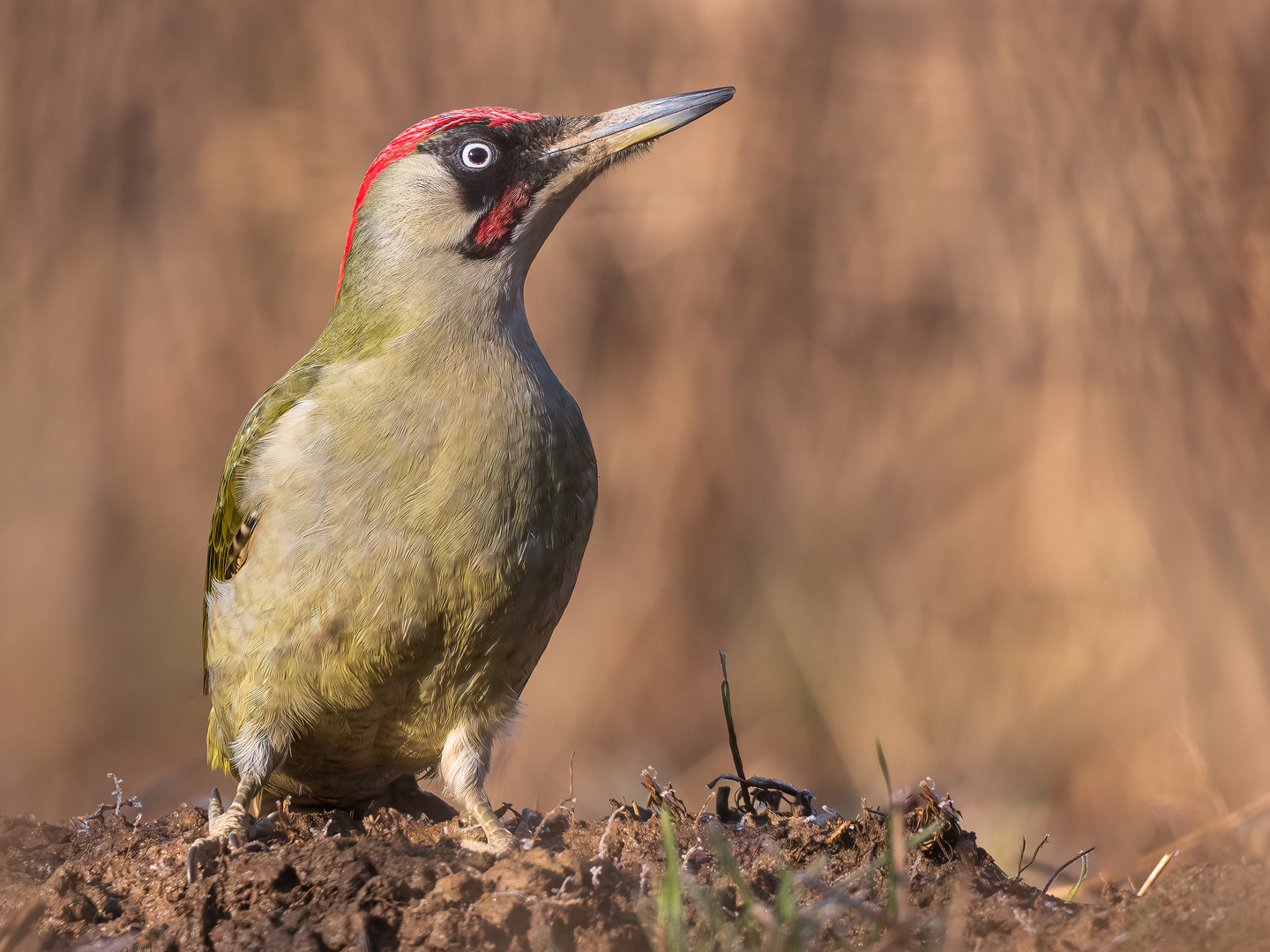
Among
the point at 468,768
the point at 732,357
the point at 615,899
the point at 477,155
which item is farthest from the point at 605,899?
the point at 732,357

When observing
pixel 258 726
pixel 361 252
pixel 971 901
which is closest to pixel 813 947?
pixel 971 901

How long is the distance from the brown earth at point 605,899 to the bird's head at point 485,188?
5.19 feet

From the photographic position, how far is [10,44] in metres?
6.84

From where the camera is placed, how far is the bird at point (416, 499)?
316cm

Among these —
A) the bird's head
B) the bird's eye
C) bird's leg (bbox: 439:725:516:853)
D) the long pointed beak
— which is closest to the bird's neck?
the bird's head

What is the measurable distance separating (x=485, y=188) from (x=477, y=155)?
0.35 feet

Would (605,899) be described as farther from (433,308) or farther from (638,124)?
(638,124)

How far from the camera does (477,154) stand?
141 inches

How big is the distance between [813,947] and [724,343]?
472 cm

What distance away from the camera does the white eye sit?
357cm

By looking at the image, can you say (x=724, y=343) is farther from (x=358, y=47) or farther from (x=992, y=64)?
(x=358, y=47)

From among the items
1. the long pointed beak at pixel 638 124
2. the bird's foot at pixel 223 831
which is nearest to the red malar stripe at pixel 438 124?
the long pointed beak at pixel 638 124

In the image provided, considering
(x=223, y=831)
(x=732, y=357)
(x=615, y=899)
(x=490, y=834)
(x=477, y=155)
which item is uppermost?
(x=732, y=357)

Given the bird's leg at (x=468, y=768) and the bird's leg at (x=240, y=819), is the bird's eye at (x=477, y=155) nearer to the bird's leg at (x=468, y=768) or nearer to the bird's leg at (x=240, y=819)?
the bird's leg at (x=468, y=768)
